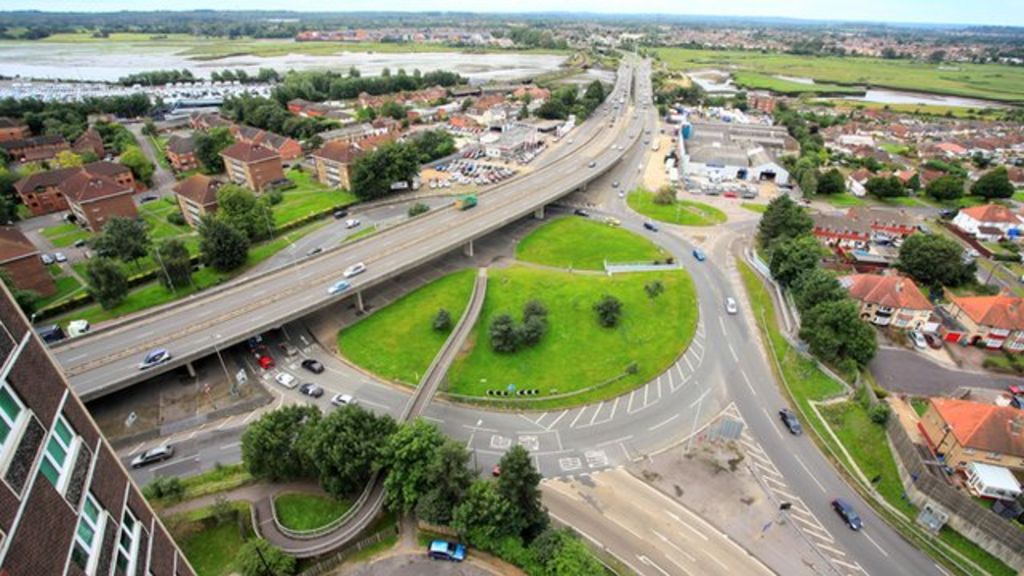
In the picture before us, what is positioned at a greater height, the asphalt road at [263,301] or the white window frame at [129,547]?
the white window frame at [129,547]

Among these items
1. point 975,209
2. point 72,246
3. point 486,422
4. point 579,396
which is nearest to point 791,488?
point 579,396

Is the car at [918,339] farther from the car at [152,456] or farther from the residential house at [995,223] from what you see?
the car at [152,456]

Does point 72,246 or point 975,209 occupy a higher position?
point 975,209

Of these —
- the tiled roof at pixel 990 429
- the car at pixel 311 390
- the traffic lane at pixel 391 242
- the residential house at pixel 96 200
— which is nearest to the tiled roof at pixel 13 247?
the residential house at pixel 96 200

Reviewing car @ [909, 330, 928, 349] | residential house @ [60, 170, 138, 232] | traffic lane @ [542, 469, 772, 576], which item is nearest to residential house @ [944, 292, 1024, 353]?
car @ [909, 330, 928, 349]

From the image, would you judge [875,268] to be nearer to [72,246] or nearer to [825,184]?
[825,184]

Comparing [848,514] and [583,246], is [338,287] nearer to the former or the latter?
[583,246]
